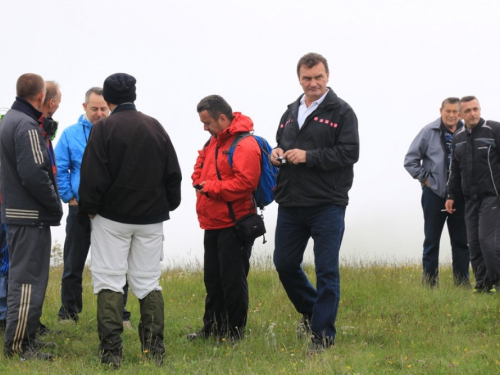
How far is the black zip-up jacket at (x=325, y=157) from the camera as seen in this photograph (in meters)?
6.84

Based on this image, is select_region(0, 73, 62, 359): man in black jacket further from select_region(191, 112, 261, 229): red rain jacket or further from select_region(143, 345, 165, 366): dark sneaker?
select_region(191, 112, 261, 229): red rain jacket

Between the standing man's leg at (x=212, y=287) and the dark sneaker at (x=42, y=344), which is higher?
the standing man's leg at (x=212, y=287)

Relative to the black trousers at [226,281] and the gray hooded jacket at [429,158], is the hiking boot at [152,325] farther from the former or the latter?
the gray hooded jacket at [429,158]

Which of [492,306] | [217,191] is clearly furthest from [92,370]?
[492,306]

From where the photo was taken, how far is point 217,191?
7.21 meters

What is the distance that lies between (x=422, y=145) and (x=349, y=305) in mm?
2702

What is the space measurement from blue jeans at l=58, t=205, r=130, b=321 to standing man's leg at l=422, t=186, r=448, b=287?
4472 mm

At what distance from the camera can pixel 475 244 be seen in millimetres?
10242

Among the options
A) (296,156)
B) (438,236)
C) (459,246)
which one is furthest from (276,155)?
(459,246)

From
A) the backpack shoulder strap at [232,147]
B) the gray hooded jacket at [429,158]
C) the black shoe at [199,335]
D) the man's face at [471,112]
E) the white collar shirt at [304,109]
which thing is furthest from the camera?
the gray hooded jacket at [429,158]

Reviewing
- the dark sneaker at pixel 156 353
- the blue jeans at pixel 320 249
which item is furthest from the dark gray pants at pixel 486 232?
the dark sneaker at pixel 156 353

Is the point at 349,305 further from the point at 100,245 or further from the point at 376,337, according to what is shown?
the point at 100,245

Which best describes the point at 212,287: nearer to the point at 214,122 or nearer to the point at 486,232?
the point at 214,122

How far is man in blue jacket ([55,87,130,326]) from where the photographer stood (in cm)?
796
